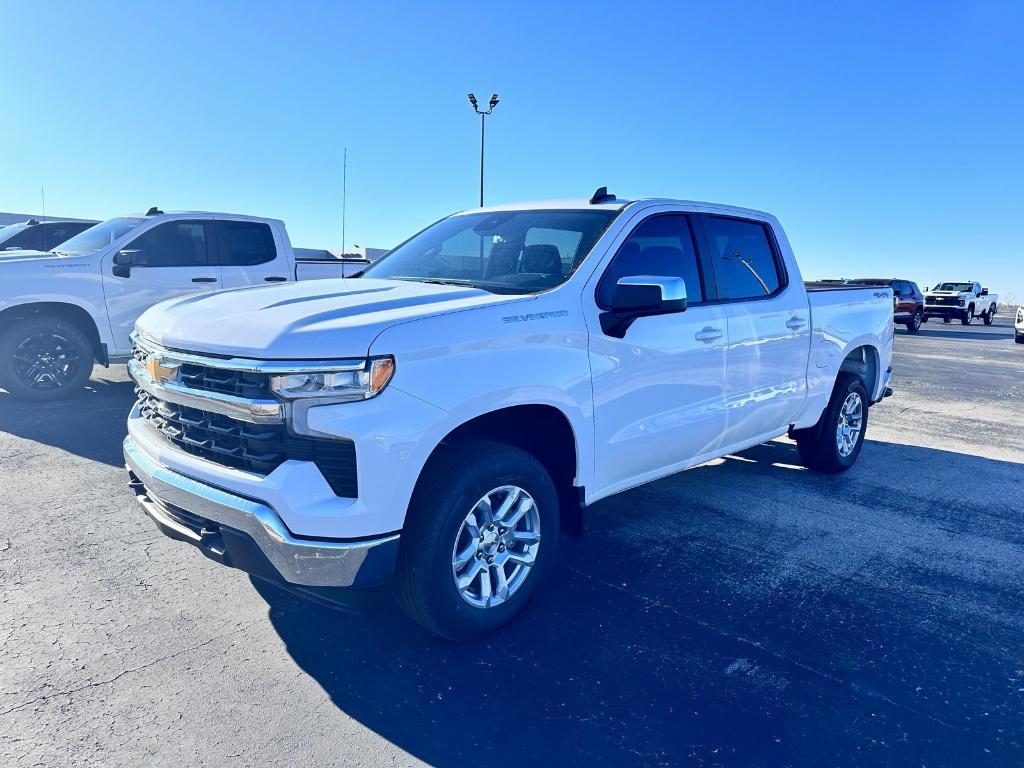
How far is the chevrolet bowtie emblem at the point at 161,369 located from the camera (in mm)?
3018

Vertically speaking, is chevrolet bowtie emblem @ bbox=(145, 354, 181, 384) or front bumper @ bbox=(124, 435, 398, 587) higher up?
chevrolet bowtie emblem @ bbox=(145, 354, 181, 384)

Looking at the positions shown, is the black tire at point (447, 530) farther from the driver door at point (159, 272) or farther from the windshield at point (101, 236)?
the windshield at point (101, 236)

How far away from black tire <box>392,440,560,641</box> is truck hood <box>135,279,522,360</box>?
0.59 meters

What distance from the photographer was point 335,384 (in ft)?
8.52

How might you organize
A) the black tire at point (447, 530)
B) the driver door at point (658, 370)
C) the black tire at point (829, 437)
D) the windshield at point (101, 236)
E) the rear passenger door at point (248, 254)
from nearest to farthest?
the black tire at point (447, 530)
the driver door at point (658, 370)
the black tire at point (829, 437)
the windshield at point (101, 236)
the rear passenger door at point (248, 254)

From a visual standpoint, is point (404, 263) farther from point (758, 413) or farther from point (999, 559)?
point (999, 559)

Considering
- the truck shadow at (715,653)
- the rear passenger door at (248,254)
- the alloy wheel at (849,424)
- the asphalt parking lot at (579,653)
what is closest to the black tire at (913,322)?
the alloy wheel at (849,424)

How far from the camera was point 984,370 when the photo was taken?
14570mm

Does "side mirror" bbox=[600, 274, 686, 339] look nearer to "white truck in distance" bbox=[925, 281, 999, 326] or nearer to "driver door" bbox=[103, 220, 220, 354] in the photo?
"driver door" bbox=[103, 220, 220, 354]

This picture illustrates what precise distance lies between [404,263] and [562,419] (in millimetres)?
1559

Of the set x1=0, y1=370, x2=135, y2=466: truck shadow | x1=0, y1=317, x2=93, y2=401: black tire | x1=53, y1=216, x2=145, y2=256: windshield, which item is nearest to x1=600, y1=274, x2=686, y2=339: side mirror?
x1=0, y1=370, x2=135, y2=466: truck shadow

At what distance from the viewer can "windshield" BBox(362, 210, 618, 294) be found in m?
3.64

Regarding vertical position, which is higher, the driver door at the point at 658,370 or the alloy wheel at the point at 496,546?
the driver door at the point at 658,370

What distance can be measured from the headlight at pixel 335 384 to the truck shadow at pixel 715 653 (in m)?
0.80
